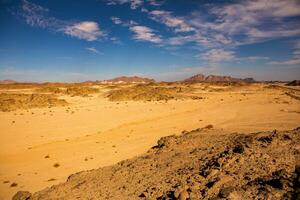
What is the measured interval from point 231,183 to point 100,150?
10.3 m

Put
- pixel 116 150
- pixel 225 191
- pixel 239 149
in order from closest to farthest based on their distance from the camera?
pixel 225 191 < pixel 239 149 < pixel 116 150

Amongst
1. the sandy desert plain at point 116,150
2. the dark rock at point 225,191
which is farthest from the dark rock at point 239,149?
the dark rock at point 225,191

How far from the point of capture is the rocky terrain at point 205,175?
6.55m

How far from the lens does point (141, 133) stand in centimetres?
2039

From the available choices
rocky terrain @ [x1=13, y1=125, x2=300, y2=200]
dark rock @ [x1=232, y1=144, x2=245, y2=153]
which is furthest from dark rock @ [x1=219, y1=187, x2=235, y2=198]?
dark rock @ [x1=232, y1=144, x2=245, y2=153]

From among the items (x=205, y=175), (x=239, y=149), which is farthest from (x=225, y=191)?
(x=239, y=149)

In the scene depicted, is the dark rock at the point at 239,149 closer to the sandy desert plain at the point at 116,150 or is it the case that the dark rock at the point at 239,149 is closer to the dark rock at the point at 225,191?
the sandy desert plain at the point at 116,150

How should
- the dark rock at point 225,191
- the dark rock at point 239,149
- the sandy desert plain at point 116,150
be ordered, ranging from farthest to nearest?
1. the dark rock at point 239,149
2. the sandy desert plain at point 116,150
3. the dark rock at point 225,191

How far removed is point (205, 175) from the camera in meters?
7.76

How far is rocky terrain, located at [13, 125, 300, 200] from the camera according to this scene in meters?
6.55

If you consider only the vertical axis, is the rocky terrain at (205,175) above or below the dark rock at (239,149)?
below

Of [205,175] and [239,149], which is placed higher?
[239,149]

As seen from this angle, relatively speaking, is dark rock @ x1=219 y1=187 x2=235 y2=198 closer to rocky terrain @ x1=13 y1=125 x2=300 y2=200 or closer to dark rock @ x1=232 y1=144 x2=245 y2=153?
rocky terrain @ x1=13 y1=125 x2=300 y2=200

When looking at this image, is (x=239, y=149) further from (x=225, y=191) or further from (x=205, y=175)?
(x=225, y=191)
